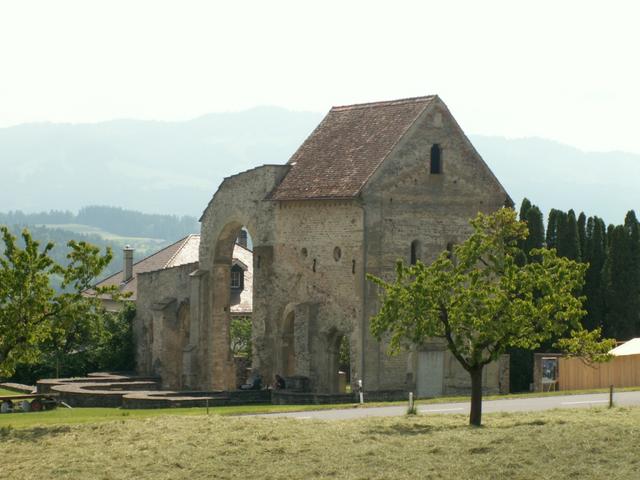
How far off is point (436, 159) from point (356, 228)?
4785mm

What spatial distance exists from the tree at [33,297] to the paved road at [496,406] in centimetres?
783

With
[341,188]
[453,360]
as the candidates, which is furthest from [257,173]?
[453,360]

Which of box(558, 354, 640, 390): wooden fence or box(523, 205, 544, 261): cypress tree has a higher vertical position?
box(523, 205, 544, 261): cypress tree

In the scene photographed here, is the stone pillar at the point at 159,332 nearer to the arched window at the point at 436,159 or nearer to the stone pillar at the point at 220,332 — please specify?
the stone pillar at the point at 220,332

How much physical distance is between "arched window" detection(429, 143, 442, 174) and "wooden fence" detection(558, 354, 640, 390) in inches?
372

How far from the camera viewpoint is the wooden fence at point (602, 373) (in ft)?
179

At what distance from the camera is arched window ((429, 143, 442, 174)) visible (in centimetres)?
5634

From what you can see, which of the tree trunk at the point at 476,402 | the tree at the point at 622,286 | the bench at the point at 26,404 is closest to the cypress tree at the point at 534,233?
the tree at the point at 622,286

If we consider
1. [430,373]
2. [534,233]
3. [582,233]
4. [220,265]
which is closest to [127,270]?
[220,265]

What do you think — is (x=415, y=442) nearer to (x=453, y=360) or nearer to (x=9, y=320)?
(x=9, y=320)

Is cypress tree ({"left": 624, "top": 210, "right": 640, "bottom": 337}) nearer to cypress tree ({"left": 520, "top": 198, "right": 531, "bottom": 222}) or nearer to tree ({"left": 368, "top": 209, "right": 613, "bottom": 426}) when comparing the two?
cypress tree ({"left": 520, "top": 198, "right": 531, "bottom": 222})

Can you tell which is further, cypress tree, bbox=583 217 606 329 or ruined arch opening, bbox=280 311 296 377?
cypress tree, bbox=583 217 606 329

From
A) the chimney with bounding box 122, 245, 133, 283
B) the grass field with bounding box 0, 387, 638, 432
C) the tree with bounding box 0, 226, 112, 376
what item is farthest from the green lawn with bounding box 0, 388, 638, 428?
the chimney with bounding box 122, 245, 133, 283

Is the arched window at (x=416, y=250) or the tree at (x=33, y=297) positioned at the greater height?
the arched window at (x=416, y=250)
